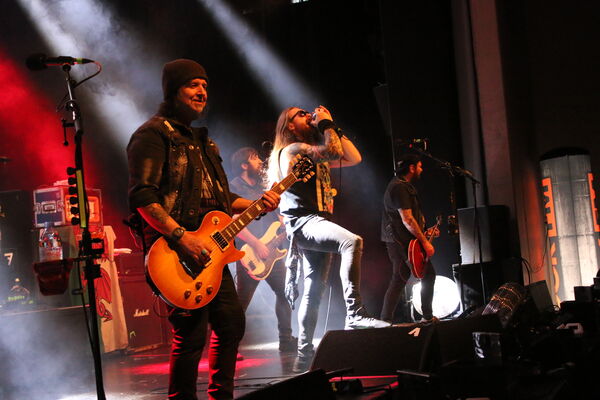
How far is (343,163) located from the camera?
16.6 ft

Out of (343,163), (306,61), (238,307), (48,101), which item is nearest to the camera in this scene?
(238,307)

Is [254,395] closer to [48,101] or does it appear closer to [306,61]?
[48,101]

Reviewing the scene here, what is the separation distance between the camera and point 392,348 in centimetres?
357

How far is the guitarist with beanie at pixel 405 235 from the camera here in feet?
22.1

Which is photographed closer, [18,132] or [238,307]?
[238,307]

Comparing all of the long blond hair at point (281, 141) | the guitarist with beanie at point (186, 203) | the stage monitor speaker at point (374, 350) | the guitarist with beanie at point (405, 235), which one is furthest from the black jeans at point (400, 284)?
the guitarist with beanie at point (186, 203)

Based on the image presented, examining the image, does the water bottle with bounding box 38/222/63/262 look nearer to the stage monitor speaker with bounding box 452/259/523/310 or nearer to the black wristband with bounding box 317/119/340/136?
the black wristband with bounding box 317/119/340/136

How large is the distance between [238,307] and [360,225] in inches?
253

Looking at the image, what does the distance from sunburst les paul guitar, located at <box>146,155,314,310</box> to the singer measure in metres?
1.42

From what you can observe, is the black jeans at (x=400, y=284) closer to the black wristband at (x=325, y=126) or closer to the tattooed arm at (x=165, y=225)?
the black wristband at (x=325, y=126)

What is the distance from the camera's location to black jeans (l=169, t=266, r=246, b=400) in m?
2.98

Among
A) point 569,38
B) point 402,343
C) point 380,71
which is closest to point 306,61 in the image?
point 380,71

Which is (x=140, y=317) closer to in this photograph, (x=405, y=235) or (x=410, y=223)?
(x=405, y=235)

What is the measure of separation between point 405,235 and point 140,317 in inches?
139
